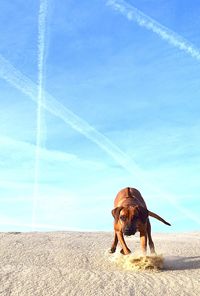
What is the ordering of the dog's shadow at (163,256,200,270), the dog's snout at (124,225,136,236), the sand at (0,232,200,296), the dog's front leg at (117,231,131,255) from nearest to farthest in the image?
1. the sand at (0,232,200,296)
2. the dog's snout at (124,225,136,236)
3. the dog's shadow at (163,256,200,270)
4. the dog's front leg at (117,231,131,255)

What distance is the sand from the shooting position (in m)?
9.70

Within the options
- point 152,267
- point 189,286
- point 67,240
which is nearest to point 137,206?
point 152,267

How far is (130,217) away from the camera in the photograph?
11.3m

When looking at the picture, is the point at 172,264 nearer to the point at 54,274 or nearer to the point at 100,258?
the point at 100,258

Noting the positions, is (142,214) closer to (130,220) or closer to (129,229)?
(130,220)

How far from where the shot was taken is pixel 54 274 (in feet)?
34.1

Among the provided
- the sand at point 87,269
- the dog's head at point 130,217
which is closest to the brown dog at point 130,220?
the dog's head at point 130,217

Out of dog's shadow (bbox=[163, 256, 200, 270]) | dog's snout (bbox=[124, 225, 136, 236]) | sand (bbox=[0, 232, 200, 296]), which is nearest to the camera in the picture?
sand (bbox=[0, 232, 200, 296])

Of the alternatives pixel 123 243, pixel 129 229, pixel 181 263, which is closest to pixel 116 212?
pixel 129 229

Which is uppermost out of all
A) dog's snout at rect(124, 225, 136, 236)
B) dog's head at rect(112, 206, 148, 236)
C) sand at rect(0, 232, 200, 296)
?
dog's head at rect(112, 206, 148, 236)

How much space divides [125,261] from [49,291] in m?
2.17

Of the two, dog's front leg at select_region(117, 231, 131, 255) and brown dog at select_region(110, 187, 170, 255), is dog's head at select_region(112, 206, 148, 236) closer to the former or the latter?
brown dog at select_region(110, 187, 170, 255)

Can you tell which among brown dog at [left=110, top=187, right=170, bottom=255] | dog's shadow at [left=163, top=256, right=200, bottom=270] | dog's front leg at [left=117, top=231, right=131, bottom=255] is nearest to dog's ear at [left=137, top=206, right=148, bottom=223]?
brown dog at [left=110, top=187, right=170, bottom=255]

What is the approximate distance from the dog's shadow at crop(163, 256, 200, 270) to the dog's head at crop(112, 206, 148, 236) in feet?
3.15
